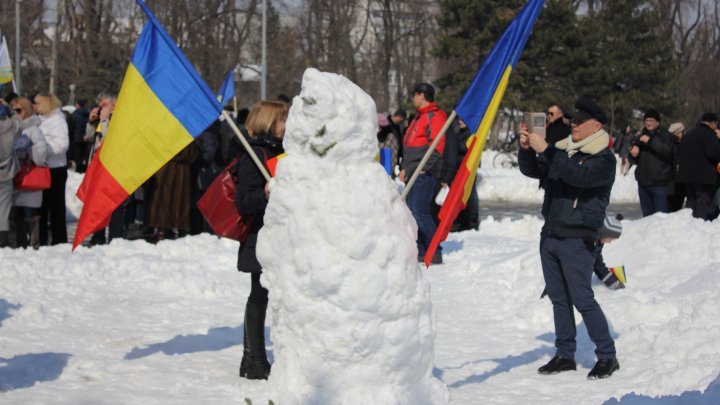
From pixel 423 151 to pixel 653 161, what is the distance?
4061 millimetres

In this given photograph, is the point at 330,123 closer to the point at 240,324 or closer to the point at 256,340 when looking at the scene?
the point at 256,340

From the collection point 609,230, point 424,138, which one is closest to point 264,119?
point 609,230

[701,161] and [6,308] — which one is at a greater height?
[701,161]

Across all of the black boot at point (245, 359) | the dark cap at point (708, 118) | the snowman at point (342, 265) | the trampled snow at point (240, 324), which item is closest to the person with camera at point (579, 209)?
the trampled snow at point (240, 324)

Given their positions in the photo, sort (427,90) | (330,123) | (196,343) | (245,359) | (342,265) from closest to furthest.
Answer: (342,265)
(330,123)
(245,359)
(196,343)
(427,90)

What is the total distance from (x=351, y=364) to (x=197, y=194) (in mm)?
10036

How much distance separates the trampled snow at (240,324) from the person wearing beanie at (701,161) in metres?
2.73

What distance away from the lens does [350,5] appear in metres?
51.0

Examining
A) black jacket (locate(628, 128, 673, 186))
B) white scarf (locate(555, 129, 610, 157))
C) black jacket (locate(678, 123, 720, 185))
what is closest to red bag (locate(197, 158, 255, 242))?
white scarf (locate(555, 129, 610, 157))

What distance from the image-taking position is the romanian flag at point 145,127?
691cm

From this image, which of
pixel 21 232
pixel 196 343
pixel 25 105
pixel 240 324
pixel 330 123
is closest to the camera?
pixel 330 123

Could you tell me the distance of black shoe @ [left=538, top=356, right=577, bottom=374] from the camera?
24.0ft

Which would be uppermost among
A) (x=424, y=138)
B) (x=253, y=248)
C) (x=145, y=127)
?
(x=145, y=127)

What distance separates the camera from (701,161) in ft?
46.3
